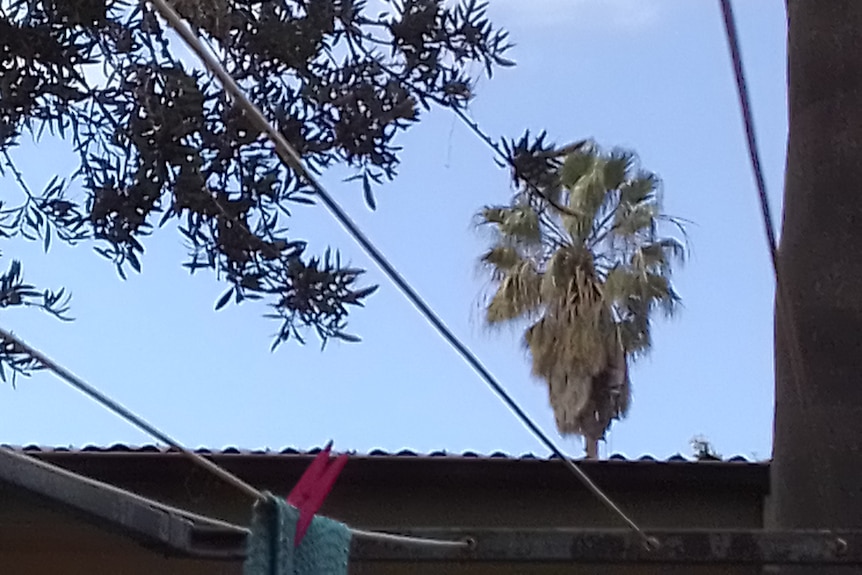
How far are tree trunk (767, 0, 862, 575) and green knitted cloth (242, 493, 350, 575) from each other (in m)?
1.16

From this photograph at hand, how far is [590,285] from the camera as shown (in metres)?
14.7

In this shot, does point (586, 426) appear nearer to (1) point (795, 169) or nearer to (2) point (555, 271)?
(2) point (555, 271)

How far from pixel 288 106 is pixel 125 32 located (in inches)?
20.0

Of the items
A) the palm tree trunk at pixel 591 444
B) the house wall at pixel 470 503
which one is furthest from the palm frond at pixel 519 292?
the house wall at pixel 470 503

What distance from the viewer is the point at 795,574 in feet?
9.36

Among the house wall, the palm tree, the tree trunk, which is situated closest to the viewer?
the tree trunk

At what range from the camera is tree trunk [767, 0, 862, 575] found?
295 centimetres

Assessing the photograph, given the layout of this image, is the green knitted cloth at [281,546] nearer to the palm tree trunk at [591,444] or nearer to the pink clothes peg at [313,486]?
the pink clothes peg at [313,486]

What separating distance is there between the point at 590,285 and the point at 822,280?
11665 millimetres

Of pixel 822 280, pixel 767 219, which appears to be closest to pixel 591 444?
pixel 822 280

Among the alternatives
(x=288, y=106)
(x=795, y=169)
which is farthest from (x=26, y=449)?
(x=795, y=169)

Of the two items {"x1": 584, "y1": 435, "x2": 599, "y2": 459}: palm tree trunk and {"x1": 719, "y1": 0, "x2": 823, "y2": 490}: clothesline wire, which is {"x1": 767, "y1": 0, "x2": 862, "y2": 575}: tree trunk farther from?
{"x1": 584, "y1": 435, "x2": 599, "y2": 459}: palm tree trunk

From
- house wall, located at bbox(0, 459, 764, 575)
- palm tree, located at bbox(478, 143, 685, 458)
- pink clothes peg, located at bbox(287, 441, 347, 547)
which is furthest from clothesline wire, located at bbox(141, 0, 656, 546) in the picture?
palm tree, located at bbox(478, 143, 685, 458)

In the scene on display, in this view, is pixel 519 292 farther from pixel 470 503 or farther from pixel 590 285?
pixel 470 503
